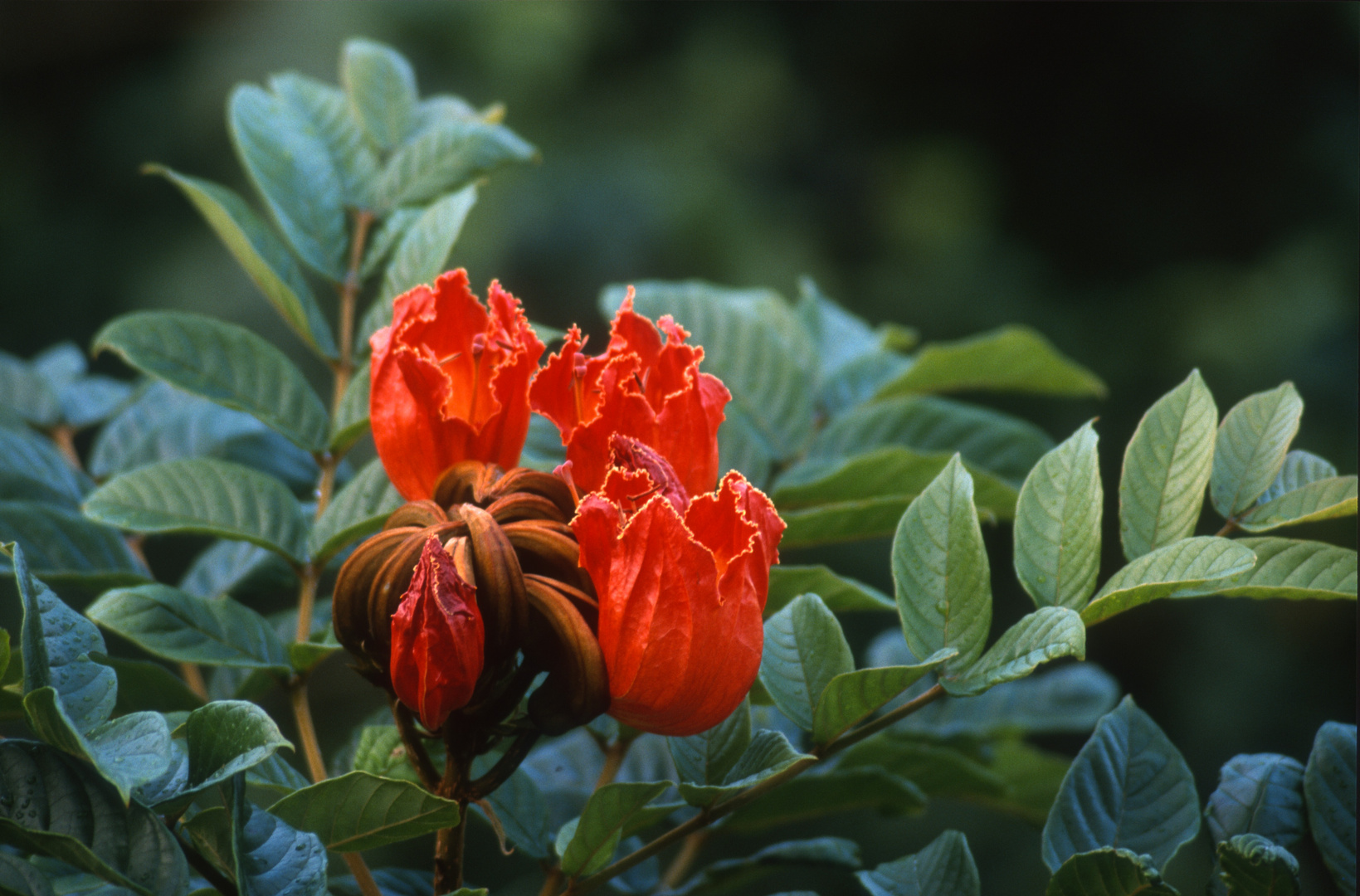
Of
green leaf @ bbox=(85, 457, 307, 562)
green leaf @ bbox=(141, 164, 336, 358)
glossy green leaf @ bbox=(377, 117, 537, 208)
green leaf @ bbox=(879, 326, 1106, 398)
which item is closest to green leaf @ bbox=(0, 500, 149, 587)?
green leaf @ bbox=(85, 457, 307, 562)

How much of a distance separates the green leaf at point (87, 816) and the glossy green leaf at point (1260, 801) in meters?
0.36

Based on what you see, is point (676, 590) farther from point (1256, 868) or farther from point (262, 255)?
point (262, 255)

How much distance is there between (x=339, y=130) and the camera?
737 millimetres

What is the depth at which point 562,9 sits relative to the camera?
219 centimetres

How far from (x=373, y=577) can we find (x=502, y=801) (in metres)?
0.15

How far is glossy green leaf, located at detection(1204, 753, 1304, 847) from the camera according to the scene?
429 mm

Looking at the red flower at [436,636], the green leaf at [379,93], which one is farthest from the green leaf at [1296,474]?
the green leaf at [379,93]

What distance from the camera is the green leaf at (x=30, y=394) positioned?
788 millimetres

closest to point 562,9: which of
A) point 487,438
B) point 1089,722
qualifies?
point 1089,722

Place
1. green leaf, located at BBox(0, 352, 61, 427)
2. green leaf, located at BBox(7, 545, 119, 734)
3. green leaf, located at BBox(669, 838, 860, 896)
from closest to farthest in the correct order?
green leaf, located at BBox(7, 545, 119, 734)
green leaf, located at BBox(669, 838, 860, 896)
green leaf, located at BBox(0, 352, 61, 427)

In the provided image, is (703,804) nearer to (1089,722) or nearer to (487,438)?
(487,438)

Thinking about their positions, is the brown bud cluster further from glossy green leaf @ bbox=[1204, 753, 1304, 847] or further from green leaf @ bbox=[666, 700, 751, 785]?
glossy green leaf @ bbox=[1204, 753, 1304, 847]

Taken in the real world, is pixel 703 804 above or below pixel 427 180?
below

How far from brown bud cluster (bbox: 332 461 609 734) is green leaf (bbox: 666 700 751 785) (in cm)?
6
